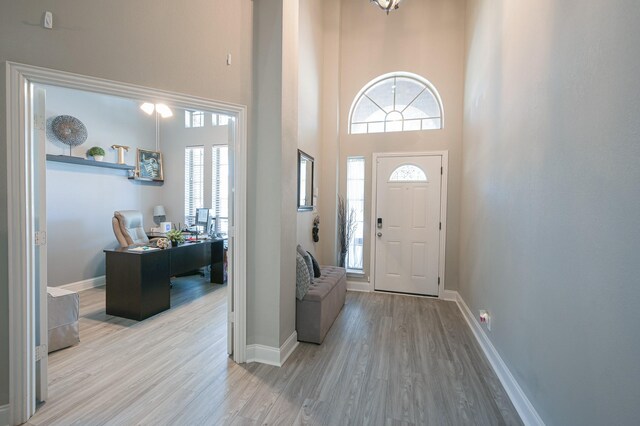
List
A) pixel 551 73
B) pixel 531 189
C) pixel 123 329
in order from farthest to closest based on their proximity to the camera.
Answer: pixel 123 329
pixel 531 189
pixel 551 73

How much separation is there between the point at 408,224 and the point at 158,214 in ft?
15.5

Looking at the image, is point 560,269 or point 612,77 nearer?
point 612,77

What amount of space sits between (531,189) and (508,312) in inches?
37.8

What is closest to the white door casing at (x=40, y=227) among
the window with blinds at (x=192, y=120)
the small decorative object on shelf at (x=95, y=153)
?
the small decorative object on shelf at (x=95, y=153)

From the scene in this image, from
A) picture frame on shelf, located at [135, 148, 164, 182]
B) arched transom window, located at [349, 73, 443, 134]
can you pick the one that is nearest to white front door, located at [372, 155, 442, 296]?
arched transom window, located at [349, 73, 443, 134]

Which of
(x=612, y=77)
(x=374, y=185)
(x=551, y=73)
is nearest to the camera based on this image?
(x=612, y=77)

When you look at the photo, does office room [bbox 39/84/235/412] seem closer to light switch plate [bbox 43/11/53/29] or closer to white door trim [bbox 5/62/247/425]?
white door trim [bbox 5/62/247/425]

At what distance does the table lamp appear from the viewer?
5.55 metres

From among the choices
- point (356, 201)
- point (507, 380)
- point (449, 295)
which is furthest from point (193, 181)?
point (507, 380)

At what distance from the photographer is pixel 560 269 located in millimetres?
1451

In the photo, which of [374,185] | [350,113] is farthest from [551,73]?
[350,113]

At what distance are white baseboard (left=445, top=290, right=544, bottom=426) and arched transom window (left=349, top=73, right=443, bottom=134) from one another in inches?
110

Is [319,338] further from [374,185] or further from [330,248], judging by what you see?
[374,185]

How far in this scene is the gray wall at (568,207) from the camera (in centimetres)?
105
